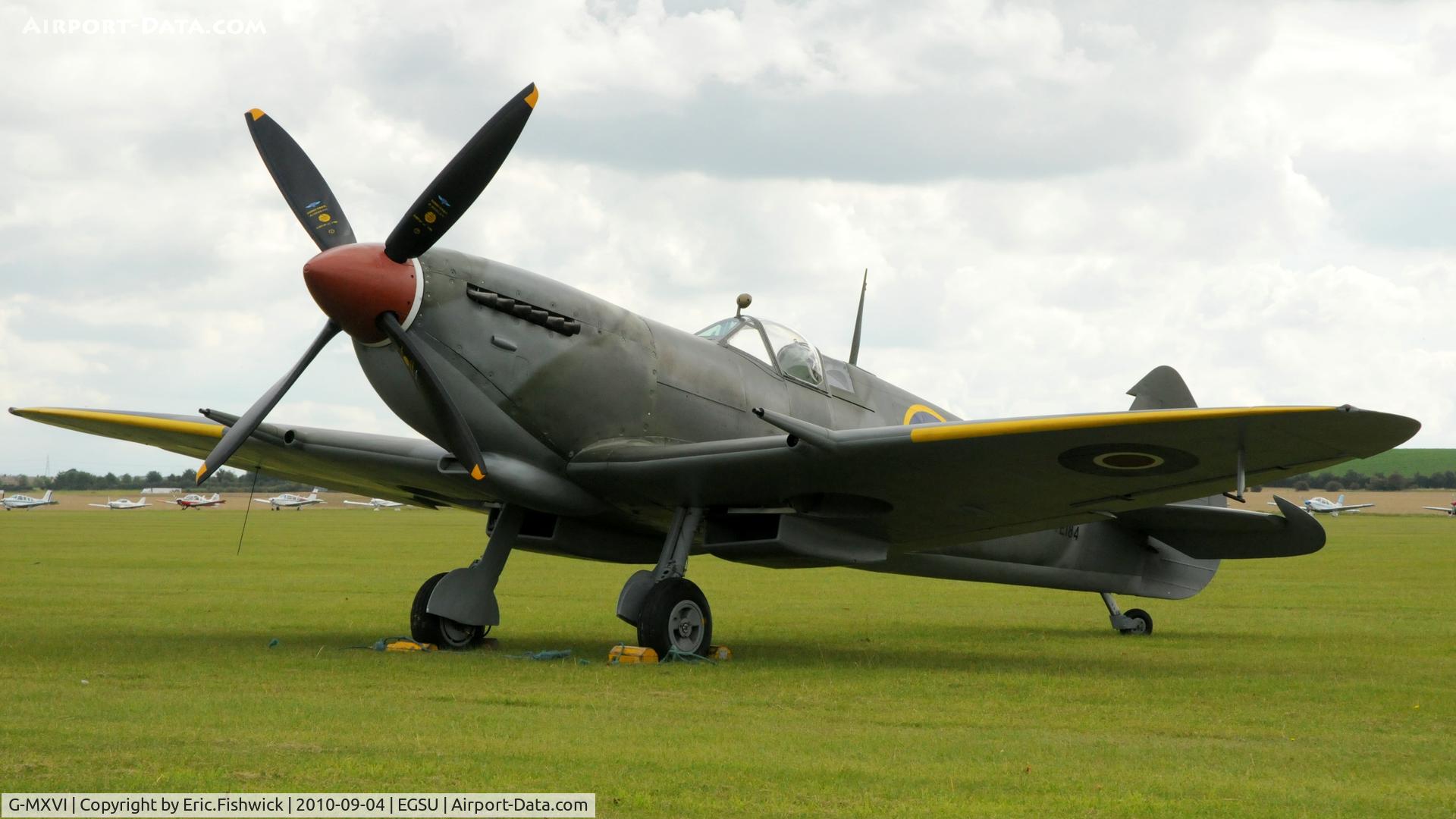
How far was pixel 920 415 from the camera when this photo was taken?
493 inches

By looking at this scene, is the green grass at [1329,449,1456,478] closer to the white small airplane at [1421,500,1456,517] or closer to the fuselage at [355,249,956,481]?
the white small airplane at [1421,500,1456,517]

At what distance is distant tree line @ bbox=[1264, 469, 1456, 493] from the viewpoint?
430 ft

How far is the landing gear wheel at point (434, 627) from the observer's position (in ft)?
34.9

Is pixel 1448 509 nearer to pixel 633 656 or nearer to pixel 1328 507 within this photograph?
pixel 1328 507

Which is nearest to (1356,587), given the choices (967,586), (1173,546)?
(967,586)

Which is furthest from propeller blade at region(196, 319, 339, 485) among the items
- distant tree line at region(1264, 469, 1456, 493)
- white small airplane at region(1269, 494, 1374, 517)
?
distant tree line at region(1264, 469, 1456, 493)

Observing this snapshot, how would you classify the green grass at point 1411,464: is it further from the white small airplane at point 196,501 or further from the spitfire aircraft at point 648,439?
the spitfire aircraft at point 648,439

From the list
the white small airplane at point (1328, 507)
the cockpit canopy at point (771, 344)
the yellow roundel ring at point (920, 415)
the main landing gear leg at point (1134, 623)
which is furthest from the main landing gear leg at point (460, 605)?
the white small airplane at point (1328, 507)

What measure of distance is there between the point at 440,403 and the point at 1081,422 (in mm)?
4176

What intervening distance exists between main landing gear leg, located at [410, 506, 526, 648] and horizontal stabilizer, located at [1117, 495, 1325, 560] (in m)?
5.84

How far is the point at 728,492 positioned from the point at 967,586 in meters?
13.6

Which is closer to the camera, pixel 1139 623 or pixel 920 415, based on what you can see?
pixel 920 415

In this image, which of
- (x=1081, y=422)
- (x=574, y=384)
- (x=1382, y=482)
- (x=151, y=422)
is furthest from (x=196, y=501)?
(x=1081, y=422)

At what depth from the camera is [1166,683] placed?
883 cm
